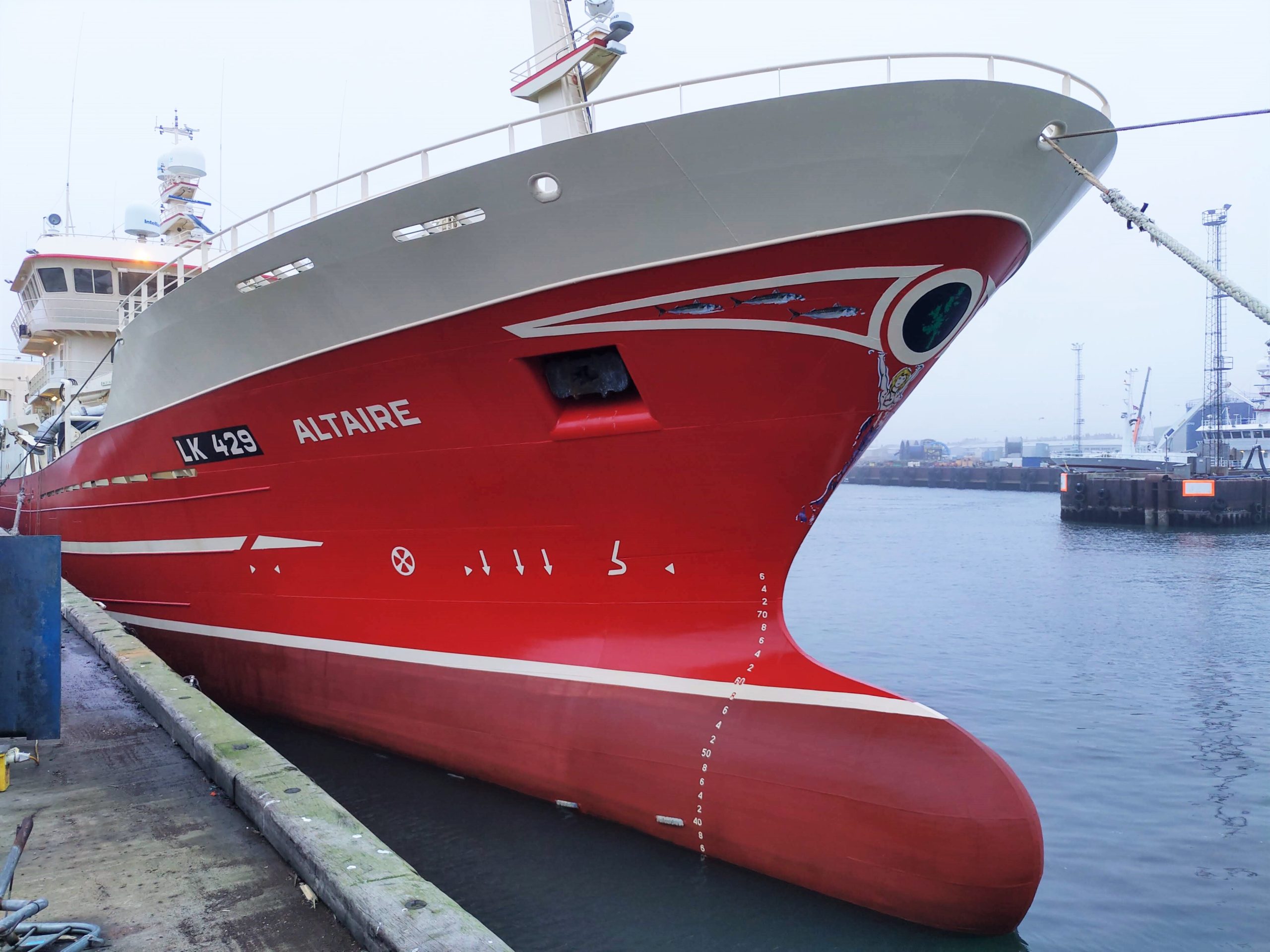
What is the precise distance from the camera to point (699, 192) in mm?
4742

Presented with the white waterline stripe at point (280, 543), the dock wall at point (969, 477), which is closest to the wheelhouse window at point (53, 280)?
the white waterline stripe at point (280, 543)

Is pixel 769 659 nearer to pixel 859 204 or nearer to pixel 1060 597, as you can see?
pixel 859 204

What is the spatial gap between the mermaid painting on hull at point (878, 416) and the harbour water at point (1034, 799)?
2.29 m

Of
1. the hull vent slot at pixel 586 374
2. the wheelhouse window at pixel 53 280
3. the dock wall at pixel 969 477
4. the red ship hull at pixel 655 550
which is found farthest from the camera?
the dock wall at pixel 969 477

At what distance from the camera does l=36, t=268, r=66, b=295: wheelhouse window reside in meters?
11.6

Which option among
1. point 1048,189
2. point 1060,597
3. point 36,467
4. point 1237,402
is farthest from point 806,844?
point 1237,402

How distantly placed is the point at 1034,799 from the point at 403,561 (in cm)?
576

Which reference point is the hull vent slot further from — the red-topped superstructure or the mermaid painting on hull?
the mermaid painting on hull

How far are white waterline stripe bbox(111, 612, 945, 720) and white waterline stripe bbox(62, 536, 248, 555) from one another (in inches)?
32.1

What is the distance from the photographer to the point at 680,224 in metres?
4.82

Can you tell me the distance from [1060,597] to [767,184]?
1769cm

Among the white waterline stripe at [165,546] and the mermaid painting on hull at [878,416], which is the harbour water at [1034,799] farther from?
the mermaid painting on hull at [878,416]

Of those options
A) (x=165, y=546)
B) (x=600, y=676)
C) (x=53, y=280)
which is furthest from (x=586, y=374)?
(x=53, y=280)

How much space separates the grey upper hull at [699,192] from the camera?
4.46m
